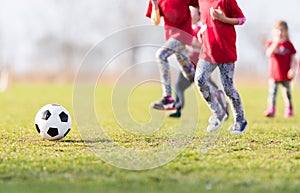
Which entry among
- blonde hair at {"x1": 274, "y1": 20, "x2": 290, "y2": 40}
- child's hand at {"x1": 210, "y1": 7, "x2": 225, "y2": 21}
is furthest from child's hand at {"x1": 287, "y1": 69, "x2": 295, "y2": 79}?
child's hand at {"x1": 210, "y1": 7, "x2": 225, "y2": 21}

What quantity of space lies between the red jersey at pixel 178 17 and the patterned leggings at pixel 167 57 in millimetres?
118

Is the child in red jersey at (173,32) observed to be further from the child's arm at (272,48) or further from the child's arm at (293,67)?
the child's arm at (293,67)

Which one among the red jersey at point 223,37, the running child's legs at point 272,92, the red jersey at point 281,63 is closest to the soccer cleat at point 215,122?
the red jersey at point 223,37

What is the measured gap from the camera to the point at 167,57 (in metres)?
7.44

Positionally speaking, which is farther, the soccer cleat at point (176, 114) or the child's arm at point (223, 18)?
the soccer cleat at point (176, 114)

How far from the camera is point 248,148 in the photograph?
5605 mm

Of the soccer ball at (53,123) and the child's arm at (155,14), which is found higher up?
the child's arm at (155,14)

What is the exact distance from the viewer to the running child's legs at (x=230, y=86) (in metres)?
6.52

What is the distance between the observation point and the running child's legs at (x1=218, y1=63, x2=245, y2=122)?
6520mm

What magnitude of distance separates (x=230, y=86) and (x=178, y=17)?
1447 millimetres

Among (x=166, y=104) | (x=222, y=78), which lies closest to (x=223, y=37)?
(x=222, y=78)

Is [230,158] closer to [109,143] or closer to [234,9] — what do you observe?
[109,143]

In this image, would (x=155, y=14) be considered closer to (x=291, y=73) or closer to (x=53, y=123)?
(x=53, y=123)

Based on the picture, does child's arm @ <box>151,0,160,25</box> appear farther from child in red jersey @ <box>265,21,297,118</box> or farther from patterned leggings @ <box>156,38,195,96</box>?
child in red jersey @ <box>265,21,297,118</box>
